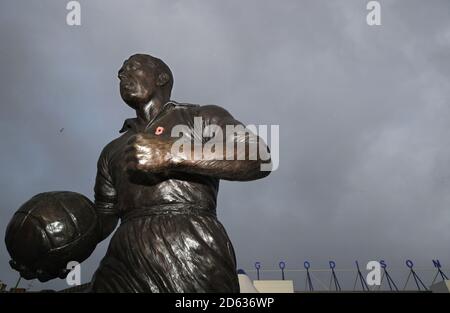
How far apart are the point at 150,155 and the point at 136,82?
2.51ft

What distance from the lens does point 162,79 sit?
2359 mm

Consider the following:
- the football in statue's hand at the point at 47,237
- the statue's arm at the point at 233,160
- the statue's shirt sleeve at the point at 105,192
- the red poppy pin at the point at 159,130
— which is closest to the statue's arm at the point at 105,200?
the statue's shirt sleeve at the point at 105,192

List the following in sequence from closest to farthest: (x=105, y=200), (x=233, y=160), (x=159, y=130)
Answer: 1. (x=233, y=160)
2. (x=159, y=130)
3. (x=105, y=200)

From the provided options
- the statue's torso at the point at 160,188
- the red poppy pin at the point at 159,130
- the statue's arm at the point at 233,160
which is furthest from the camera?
the red poppy pin at the point at 159,130

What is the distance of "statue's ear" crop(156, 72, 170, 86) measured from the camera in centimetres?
234

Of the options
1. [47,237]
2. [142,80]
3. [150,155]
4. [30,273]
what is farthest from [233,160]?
[30,273]

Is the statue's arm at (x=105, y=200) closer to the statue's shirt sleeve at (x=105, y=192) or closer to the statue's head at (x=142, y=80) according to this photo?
the statue's shirt sleeve at (x=105, y=192)

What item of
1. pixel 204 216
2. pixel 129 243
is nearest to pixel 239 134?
pixel 204 216

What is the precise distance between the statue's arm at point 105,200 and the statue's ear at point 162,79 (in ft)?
1.90

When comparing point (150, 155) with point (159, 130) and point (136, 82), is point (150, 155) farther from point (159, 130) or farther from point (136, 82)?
point (136, 82)

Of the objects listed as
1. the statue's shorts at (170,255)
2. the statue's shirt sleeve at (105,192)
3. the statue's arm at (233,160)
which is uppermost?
the statue's arm at (233,160)

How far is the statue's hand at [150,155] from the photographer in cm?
169
